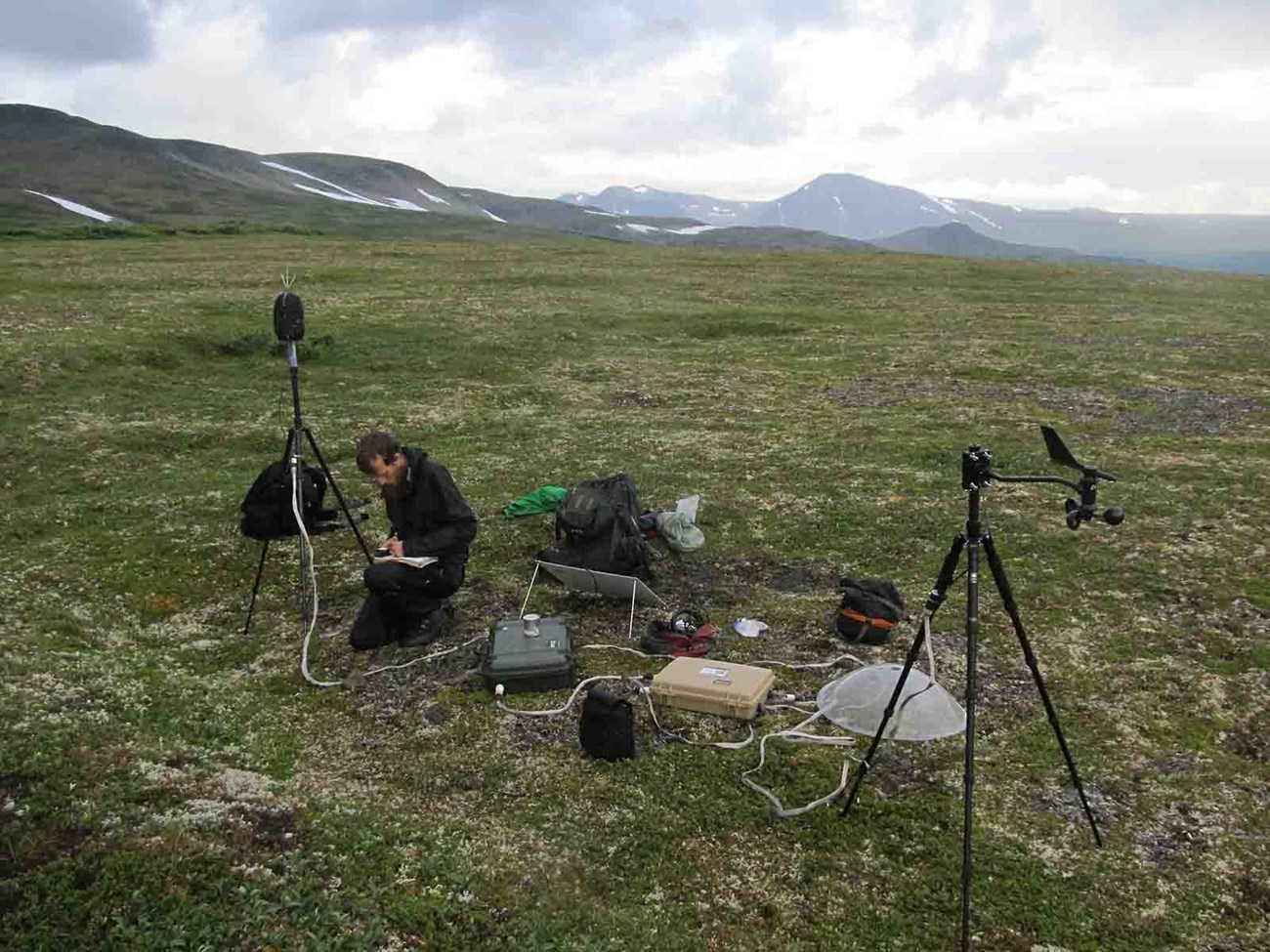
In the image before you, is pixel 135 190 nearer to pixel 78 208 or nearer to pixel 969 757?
pixel 78 208

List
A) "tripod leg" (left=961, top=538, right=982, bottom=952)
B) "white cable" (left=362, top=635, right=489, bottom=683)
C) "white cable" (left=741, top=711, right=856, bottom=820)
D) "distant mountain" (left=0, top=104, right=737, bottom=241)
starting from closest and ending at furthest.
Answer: "tripod leg" (left=961, top=538, right=982, bottom=952) < "white cable" (left=741, top=711, right=856, bottom=820) < "white cable" (left=362, top=635, right=489, bottom=683) < "distant mountain" (left=0, top=104, right=737, bottom=241)

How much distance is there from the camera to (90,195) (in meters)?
122

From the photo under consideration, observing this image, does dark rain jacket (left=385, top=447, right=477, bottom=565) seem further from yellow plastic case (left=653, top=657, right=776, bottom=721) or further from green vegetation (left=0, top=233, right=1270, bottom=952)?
yellow plastic case (left=653, top=657, right=776, bottom=721)

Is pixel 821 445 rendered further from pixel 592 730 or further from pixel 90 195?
pixel 90 195

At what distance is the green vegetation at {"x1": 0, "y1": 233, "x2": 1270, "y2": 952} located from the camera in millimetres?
6121

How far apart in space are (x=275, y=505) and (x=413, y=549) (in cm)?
199

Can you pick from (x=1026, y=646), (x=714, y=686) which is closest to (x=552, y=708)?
(x=714, y=686)

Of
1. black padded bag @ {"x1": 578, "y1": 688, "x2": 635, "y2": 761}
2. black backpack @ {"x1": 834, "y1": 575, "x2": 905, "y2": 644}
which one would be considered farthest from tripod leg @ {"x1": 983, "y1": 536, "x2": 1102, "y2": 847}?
black padded bag @ {"x1": 578, "y1": 688, "x2": 635, "y2": 761}

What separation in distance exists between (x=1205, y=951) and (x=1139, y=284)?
50376mm

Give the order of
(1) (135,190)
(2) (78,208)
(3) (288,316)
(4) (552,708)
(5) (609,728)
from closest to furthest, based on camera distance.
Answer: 1. (5) (609,728)
2. (4) (552,708)
3. (3) (288,316)
4. (2) (78,208)
5. (1) (135,190)

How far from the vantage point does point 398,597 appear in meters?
10.0

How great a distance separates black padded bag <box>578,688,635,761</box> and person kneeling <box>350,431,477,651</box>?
2.89m

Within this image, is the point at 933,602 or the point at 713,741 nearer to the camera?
the point at 933,602

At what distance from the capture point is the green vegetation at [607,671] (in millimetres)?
6121
